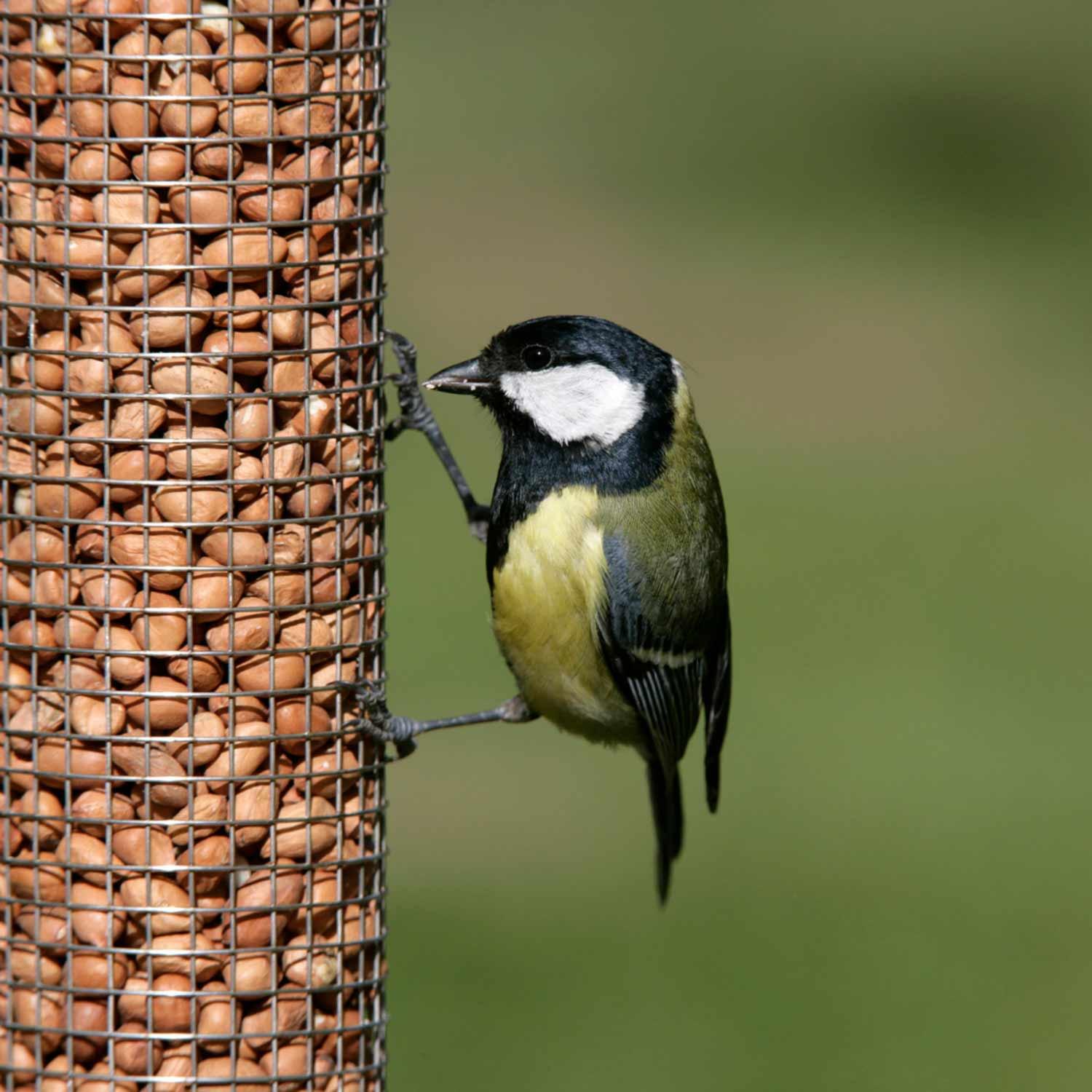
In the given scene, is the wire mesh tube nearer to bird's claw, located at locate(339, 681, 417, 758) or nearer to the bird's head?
bird's claw, located at locate(339, 681, 417, 758)

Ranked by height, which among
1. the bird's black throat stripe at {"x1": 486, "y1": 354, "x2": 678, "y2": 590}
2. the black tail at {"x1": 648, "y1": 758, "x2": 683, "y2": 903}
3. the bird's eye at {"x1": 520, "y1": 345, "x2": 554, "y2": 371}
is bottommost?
the black tail at {"x1": 648, "y1": 758, "x2": 683, "y2": 903}

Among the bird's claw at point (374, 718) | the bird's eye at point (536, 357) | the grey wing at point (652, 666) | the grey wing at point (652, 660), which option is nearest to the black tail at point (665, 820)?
the grey wing at point (652, 666)

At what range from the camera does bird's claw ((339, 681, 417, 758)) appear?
3588 millimetres

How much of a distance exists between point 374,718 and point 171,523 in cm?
55

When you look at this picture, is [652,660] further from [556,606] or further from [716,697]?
[716,697]

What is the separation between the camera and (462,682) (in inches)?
338

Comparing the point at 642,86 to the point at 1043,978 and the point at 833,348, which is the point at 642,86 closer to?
the point at 833,348

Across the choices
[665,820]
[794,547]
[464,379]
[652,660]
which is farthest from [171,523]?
[794,547]

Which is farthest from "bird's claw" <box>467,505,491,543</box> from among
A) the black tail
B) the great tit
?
the black tail

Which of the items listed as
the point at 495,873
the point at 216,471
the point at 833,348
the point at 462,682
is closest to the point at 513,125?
the point at 833,348

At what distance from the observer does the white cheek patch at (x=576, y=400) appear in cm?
421

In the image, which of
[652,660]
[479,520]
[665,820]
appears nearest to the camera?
[652,660]

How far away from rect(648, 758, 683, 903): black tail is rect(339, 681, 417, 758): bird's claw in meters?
1.43

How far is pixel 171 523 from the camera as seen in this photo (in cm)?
335
